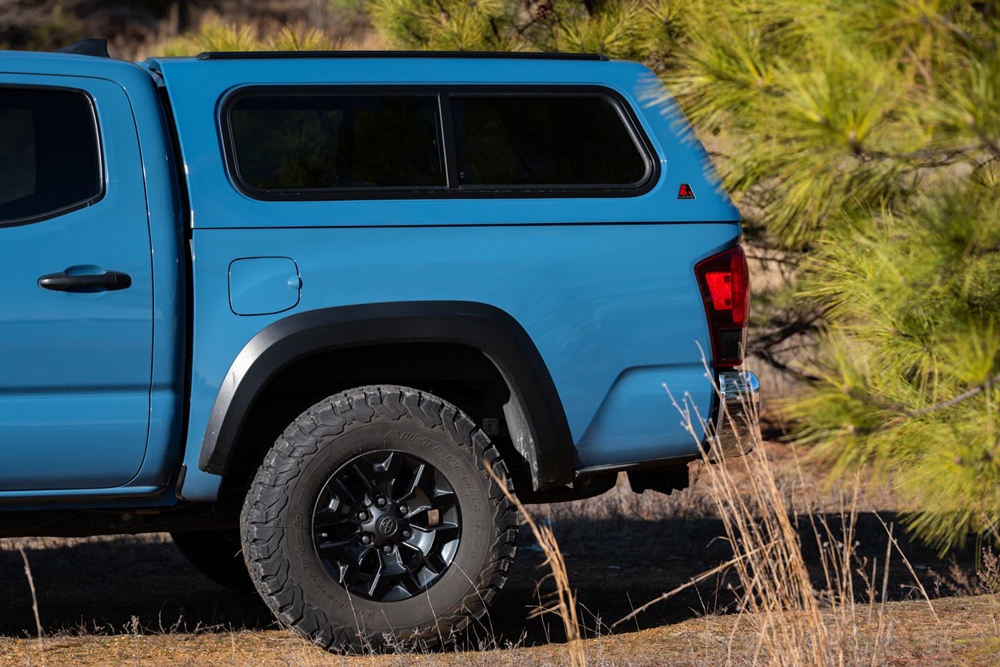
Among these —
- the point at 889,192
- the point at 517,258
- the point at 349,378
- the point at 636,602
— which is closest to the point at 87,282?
the point at 349,378

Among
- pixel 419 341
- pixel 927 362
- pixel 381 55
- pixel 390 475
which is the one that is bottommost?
pixel 390 475

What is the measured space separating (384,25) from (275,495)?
448 centimetres

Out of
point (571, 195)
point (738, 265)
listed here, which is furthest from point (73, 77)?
point (738, 265)

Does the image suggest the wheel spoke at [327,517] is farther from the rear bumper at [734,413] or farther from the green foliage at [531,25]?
the green foliage at [531,25]

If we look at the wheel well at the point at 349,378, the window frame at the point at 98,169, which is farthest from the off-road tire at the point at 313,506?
the window frame at the point at 98,169

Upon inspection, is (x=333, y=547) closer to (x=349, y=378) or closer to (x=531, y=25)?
(x=349, y=378)

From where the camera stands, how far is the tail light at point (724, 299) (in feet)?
14.2

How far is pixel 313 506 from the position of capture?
4.14m

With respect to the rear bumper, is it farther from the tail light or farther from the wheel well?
the wheel well

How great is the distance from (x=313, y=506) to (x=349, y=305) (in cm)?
72

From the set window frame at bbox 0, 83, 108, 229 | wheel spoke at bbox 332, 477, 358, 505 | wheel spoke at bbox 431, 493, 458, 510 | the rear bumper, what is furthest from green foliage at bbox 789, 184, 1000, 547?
window frame at bbox 0, 83, 108, 229

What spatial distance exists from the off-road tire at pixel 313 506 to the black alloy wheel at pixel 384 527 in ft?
0.11

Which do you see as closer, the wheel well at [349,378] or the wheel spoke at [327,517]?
the wheel spoke at [327,517]

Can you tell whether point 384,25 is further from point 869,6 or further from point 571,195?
point 869,6
